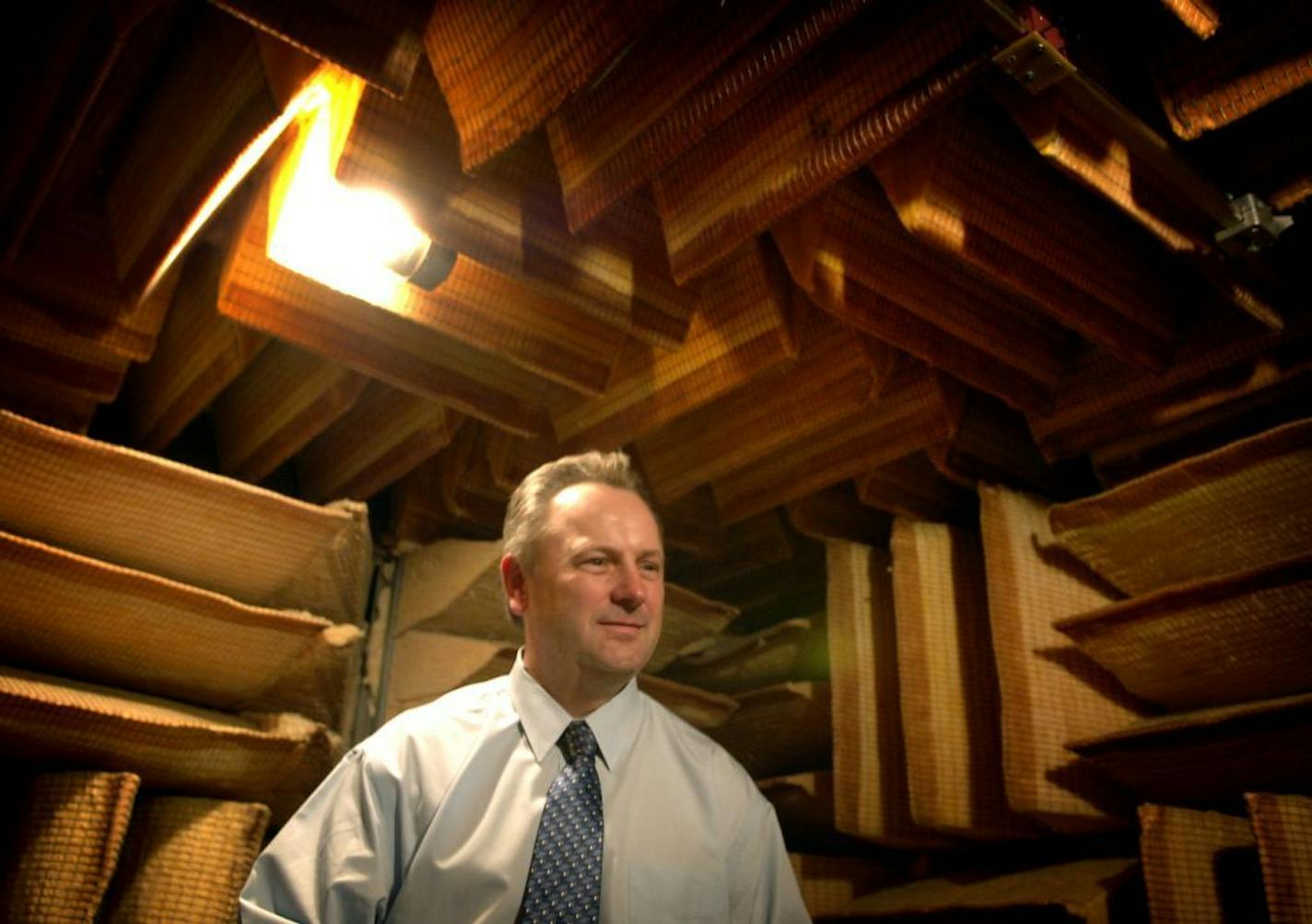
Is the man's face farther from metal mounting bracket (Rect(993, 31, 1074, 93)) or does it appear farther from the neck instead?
metal mounting bracket (Rect(993, 31, 1074, 93))

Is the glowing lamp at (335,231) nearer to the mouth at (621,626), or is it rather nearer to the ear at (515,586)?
the ear at (515,586)

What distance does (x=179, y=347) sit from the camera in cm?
355

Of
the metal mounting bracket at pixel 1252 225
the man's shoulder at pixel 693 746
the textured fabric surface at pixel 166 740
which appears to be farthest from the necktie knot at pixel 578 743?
the metal mounting bracket at pixel 1252 225

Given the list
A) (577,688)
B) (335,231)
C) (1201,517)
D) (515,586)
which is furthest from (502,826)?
(1201,517)

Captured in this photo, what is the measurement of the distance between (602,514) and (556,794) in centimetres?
76

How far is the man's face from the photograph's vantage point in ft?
8.45

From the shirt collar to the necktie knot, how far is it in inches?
0.6

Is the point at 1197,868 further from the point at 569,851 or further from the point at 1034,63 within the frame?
the point at 1034,63

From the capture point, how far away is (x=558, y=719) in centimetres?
266

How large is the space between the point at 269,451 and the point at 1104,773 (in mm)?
3247

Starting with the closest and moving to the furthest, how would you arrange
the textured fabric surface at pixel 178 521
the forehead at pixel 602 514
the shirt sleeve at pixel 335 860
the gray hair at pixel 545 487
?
the shirt sleeve at pixel 335 860 < the forehead at pixel 602 514 < the gray hair at pixel 545 487 < the textured fabric surface at pixel 178 521

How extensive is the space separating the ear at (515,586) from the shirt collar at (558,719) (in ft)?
0.60

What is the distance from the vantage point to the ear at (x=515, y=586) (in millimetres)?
2842

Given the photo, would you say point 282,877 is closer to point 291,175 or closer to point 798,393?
point 291,175
